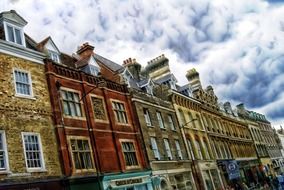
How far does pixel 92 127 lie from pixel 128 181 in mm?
4976

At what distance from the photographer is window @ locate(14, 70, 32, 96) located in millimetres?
20359

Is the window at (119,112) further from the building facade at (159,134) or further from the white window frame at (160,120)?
the white window frame at (160,120)

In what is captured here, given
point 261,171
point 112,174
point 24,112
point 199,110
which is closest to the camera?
point 24,112

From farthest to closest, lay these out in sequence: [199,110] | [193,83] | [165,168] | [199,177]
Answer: [193,83] → [199,110] → [199,177] → [165,168]

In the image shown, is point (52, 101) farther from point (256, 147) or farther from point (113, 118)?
point (256, 147)

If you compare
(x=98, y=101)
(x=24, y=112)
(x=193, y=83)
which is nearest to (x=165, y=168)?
(x=98, y=101)

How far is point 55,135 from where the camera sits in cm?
2142

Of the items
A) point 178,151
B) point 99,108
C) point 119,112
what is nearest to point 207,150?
point 178,151

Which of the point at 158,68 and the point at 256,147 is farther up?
the point at 158,68

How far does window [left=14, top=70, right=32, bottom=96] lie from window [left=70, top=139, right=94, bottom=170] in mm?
4285

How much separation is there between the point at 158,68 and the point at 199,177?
1660cm

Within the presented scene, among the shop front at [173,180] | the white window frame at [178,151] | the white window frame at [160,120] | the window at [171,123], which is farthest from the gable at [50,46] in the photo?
the white window frame at [178,151]

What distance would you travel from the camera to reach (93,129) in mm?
25047

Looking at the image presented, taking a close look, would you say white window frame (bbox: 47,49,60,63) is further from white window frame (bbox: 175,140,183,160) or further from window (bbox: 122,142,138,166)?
white window frame (bbox: 175,140,183,160)
